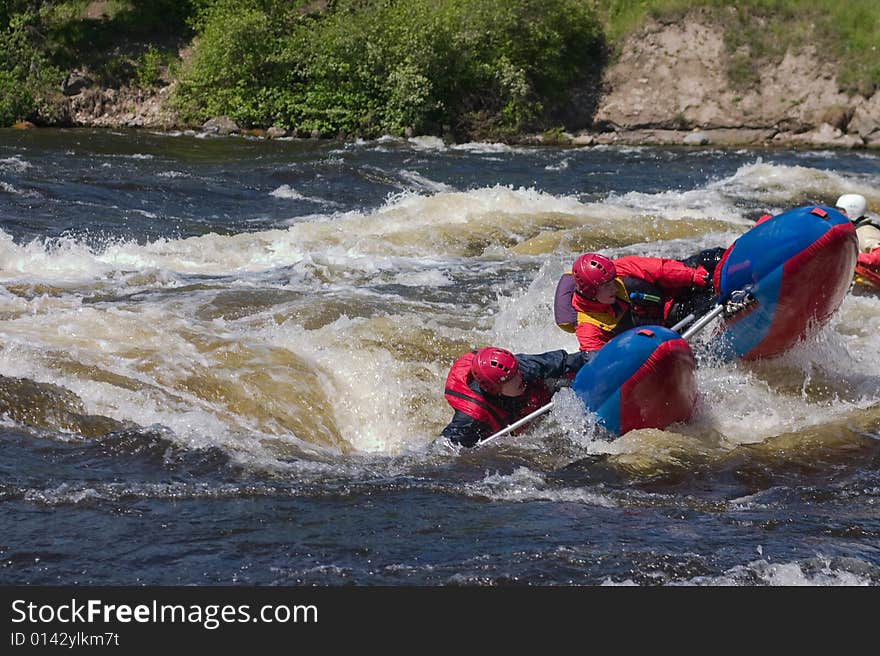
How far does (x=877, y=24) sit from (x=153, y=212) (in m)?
21.7

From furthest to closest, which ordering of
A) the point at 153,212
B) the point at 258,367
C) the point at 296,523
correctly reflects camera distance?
the point at 153,212 < the point at 258,367 < the point at 296,523

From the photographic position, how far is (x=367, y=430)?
753cm

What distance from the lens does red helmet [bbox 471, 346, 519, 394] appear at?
21.9 feet

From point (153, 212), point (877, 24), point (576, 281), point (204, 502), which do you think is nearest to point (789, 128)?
point (877, 24)

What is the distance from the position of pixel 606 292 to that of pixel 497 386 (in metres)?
0.99

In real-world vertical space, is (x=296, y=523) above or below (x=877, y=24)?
below

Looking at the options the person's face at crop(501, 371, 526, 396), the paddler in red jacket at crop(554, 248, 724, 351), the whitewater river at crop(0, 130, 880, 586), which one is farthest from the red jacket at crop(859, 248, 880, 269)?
the person's face at crop(501, 371, 526, 396)

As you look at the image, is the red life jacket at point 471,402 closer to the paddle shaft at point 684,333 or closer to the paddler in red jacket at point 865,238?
the paddle shaft at point 684,333

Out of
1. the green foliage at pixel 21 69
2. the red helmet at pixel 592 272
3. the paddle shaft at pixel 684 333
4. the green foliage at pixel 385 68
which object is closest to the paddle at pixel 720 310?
the paddle shaft at pixel 684 333

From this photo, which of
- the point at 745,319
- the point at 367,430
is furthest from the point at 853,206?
the point at 367,430

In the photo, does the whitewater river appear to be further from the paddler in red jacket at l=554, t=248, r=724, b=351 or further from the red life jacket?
the paddler in red jacket at l=554, t=248, r=724, b=351

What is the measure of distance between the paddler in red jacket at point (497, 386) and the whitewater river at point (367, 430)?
0.18 meters

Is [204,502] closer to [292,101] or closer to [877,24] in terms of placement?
[292,101]

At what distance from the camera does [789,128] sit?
92.3 ft
